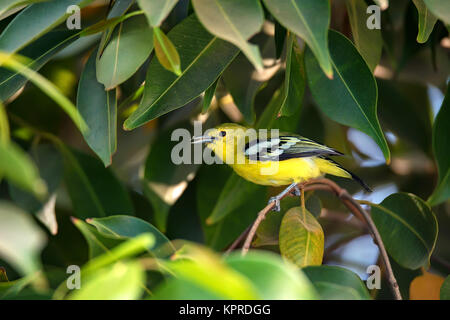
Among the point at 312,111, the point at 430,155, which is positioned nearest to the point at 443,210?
the point at 430,155

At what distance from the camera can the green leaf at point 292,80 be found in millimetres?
1817

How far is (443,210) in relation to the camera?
3.38m

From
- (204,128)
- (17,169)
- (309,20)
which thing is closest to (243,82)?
(204,128)

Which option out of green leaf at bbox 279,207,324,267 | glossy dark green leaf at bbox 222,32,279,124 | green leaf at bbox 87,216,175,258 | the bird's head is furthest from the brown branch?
the bird's head

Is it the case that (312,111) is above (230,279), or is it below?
below

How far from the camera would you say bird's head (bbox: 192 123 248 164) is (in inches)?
108

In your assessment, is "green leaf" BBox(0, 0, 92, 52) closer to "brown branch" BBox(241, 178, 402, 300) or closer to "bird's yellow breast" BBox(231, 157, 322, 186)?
"brown branch" BBox(241, 178, 402, 300)

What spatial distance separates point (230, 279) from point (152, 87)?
1.12 m

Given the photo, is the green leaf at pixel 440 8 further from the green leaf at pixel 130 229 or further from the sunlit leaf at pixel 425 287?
Answer: the sunlit leaf at pixel 425 287

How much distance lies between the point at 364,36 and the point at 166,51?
104 cm

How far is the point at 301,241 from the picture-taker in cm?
173

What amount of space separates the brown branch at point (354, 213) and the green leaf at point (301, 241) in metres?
0.09

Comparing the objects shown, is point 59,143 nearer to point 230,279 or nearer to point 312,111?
point 312,111
